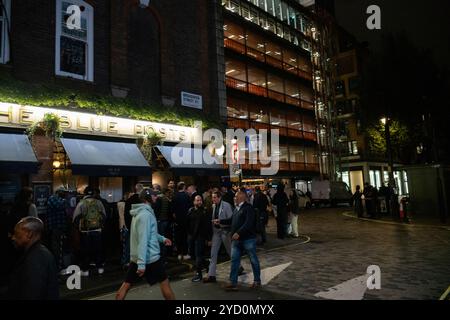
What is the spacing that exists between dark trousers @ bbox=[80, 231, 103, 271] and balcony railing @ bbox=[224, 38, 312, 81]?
895 inches

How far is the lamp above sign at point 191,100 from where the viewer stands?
51.9ft

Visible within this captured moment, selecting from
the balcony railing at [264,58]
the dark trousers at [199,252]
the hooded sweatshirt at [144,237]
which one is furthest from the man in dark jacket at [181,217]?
A: the balcony railing at [264,58]

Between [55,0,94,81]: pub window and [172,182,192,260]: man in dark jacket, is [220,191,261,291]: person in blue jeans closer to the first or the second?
[172,182,192,260]: man in dark jacket

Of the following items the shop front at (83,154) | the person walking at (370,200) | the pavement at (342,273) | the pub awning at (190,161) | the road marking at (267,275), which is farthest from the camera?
the person walking at (370,200)

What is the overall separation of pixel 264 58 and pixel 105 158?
23.6 metres

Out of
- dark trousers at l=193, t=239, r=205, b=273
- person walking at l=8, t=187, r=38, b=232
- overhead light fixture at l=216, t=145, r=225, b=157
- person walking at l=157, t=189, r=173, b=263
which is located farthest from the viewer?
overhead light fixture at l=216, t=145, r=225, b=157

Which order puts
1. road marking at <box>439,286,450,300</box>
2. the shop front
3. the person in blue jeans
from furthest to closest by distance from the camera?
the shop front → the person in blue jeans → road marking at <box>439,286,450,300</box>

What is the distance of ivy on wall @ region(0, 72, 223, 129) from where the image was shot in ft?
33.9

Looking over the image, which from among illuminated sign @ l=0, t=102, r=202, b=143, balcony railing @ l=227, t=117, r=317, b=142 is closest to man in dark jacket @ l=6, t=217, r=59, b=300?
illuminated sign @ l=0, t=102, r=202, b=143

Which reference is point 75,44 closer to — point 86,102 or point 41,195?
point 86,102

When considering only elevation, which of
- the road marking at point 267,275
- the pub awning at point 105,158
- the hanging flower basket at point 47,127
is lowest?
the road marking at point 267,275

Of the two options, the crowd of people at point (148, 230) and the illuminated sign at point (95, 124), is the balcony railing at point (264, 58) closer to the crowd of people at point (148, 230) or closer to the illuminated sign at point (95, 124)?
the illuminated sign at point (95, 124)

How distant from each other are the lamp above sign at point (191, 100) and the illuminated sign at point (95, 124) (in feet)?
3.91
